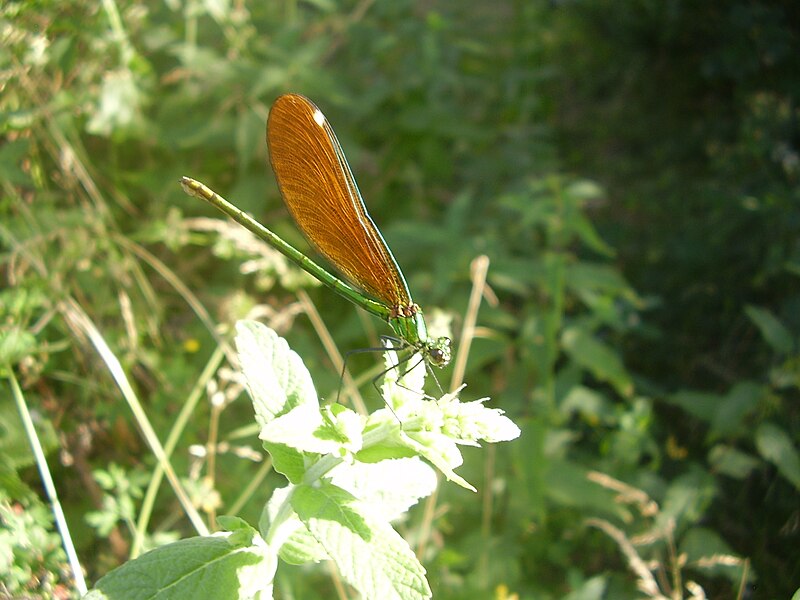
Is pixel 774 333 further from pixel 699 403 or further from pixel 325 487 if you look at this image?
pixel 325 487

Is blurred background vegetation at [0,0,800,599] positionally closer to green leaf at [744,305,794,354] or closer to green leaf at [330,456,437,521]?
green leaf at [744,305,794,354]

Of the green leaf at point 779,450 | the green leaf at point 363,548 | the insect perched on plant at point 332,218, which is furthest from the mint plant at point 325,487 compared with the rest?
the green leaf at point 779,450

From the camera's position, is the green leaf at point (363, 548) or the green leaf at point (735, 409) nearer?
the green leaf at point (363, 548)

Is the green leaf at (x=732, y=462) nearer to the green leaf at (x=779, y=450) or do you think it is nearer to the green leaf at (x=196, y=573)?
the green leaf at (x=779, y=450)

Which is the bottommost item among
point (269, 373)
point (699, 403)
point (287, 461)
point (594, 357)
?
point (699, 403)

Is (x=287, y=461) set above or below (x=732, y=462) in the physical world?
above

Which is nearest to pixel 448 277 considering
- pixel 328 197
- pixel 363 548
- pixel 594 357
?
pixel 594 357
